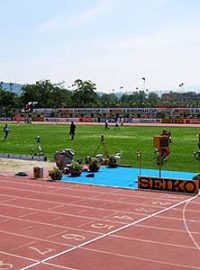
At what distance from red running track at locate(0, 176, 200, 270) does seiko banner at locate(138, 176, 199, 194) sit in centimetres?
48

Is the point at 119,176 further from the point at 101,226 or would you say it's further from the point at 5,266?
the point at 5,266

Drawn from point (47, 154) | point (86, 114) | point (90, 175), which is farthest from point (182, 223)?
point (86, 114)

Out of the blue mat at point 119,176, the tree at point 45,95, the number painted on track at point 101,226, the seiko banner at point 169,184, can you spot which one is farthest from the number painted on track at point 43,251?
the tree at point 45,95

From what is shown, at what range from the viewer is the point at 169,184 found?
19219 mm

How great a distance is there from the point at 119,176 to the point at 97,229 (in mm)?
9589

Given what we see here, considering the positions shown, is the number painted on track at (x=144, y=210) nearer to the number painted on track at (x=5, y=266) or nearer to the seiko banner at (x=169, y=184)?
the seiko banner at (x=169, y=184)

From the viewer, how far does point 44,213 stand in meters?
15.7

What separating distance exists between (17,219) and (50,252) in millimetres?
3536

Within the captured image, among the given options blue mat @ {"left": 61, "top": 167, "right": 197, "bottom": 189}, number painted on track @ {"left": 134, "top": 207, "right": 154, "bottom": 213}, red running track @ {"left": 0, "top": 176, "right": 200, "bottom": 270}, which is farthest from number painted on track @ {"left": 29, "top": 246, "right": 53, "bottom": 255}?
blue mat @ {"left": 61, "top": 167, "right": 197, "bottom": 189}

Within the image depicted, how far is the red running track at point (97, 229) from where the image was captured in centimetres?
1102

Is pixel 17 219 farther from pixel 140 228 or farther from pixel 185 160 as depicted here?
pixel 185 160

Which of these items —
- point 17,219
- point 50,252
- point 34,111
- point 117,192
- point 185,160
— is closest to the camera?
point 50,252

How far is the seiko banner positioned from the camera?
18.7 meters

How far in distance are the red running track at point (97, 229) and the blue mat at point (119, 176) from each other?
145 centimetres
